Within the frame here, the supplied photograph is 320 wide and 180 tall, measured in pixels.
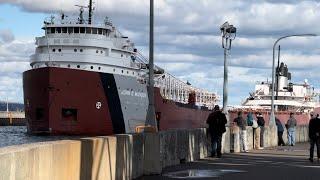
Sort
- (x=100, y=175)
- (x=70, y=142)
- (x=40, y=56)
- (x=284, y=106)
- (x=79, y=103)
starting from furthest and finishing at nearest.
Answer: (x=284, y=106), (x=40, y=56), (x=79, y=103), (x=100, y=175), (x=70, y=142)

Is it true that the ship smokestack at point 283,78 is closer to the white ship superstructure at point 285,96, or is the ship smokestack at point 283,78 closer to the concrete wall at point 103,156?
the white ship superstructure at point 285,96

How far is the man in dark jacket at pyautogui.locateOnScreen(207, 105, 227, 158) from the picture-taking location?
874 inches

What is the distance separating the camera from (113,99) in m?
48.7

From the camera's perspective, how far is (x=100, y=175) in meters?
12.4

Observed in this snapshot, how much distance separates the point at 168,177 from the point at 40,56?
3960 cm

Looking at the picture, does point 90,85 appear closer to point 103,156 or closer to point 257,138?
point 257,138

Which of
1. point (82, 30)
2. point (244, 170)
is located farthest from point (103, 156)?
point (82, 30)

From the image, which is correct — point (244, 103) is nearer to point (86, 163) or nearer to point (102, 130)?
point (102, 130)

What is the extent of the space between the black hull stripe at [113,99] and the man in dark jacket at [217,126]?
26.1 metres

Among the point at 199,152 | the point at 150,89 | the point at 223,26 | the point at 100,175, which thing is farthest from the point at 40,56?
the point at 100,175

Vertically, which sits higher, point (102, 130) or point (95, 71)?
point (95, 71)

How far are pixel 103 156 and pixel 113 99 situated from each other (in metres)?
36.2

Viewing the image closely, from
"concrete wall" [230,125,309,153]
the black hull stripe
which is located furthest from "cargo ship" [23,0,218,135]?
"concrete wall" [230,125,309,153]

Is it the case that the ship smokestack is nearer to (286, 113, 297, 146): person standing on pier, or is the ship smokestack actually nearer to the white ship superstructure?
the white ship superstructure
